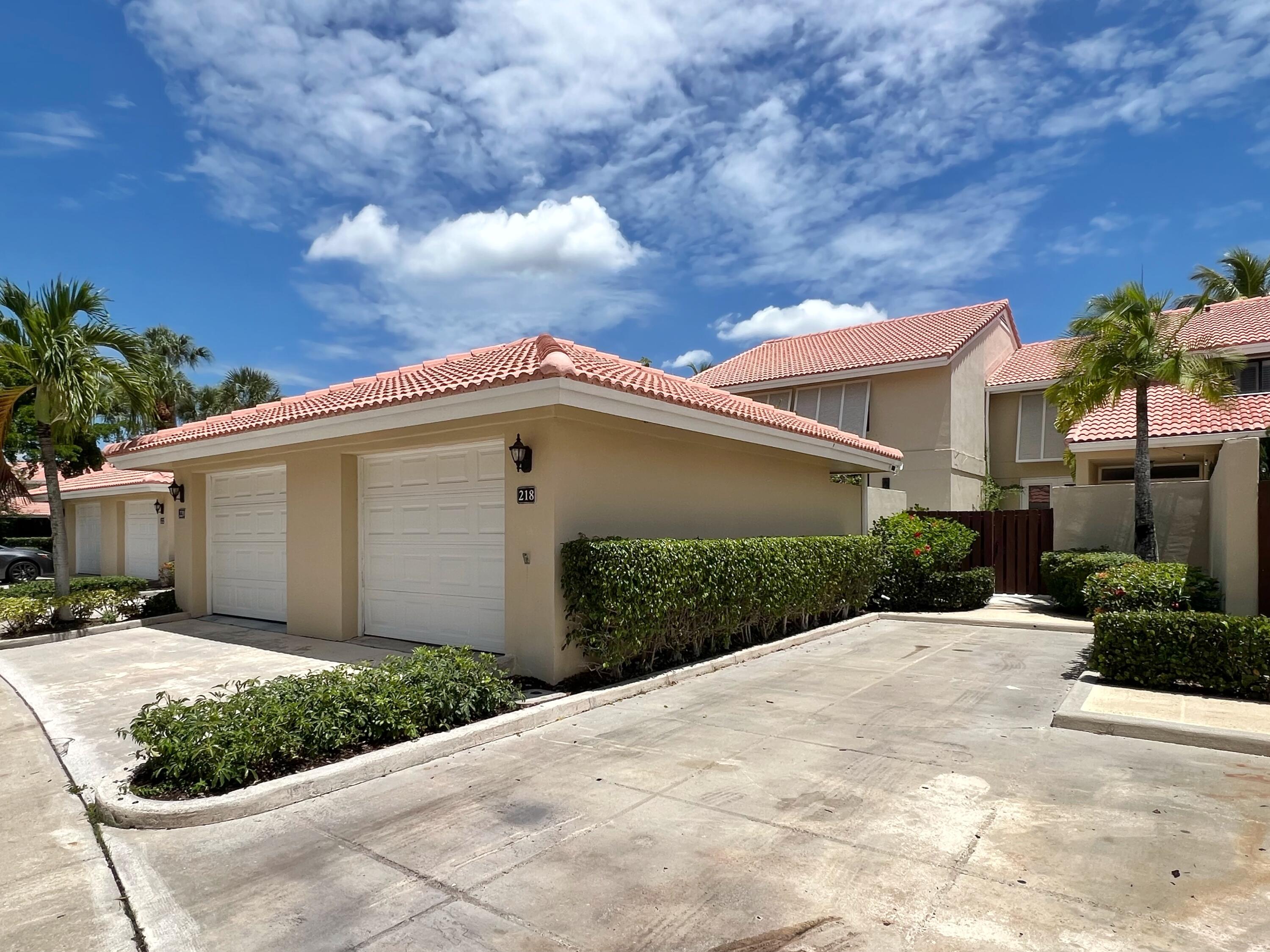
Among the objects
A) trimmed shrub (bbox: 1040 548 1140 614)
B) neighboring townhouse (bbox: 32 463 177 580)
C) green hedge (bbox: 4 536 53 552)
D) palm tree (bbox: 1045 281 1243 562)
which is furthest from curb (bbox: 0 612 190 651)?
green hedge (bbox: 4 536 53 552)

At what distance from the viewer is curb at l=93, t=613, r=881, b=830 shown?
14.9 feet

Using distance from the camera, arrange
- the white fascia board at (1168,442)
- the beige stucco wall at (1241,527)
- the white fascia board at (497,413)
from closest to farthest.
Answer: the white fascia board at (497,413), the beige stucco wall at (1241,527), the white fascia board at (1168,442)

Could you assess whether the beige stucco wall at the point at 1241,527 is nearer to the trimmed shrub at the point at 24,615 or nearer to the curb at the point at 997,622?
the curb at the point at 997,622

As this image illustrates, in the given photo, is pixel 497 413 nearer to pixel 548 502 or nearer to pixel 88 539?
pixel 548 502

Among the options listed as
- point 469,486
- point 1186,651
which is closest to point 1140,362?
point 1186,651

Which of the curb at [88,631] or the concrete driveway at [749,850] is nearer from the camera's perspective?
the concrete driveway at [749,850]

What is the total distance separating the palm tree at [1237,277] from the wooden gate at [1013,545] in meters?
21.3

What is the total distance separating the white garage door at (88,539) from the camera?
24172mm

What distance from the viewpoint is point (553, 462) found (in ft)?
25.9

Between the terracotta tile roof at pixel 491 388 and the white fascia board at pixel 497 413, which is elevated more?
the terracotta tile roof at pixel 491 388

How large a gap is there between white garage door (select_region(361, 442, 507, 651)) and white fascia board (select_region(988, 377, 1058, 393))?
65.1 ft

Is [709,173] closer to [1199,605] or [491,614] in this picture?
[491,614]

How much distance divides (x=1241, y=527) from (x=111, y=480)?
26810 mm

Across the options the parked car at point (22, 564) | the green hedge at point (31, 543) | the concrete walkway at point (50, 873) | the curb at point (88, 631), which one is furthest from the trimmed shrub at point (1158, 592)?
the green hedge at point (31, 543)
